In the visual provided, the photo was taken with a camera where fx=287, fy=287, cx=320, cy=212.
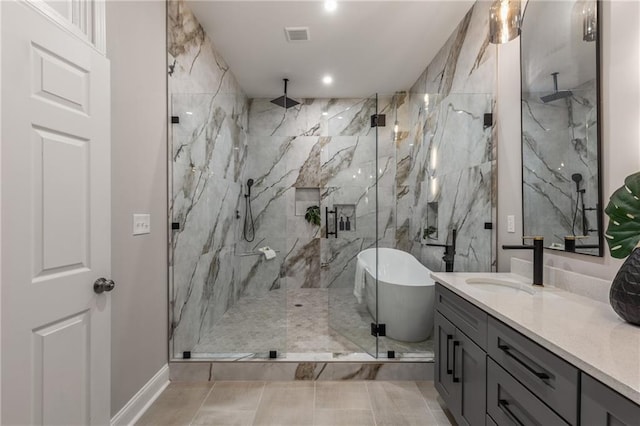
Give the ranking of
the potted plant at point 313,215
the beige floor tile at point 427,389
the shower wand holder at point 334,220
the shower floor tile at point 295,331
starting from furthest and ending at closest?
the potted plant at point 313,215
the shower wand holder at point 334,220
the shower floor tile at point 295,331
the beige floor tile at point 427,389

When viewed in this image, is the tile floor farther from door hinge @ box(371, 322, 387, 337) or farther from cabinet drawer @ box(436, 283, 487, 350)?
cabinet drawer @ box(436, 283, 487, 350)

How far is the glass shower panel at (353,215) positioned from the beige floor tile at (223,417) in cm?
101

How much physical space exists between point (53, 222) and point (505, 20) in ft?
8.16

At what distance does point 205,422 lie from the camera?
1.83m

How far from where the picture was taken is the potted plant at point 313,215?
341 centimetres

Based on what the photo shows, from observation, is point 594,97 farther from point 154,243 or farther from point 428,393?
point 154,243

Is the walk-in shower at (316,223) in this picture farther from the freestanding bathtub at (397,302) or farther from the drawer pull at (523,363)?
the drawer pull at (523,363)

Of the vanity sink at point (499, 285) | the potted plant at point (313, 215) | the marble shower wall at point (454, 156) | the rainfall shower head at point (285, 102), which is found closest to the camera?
the vanity sink at point (499, 285)

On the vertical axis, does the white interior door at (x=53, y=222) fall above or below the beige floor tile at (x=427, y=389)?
above

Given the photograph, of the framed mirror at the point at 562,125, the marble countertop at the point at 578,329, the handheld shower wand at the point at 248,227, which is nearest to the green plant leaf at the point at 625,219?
the marble countertop at the point at 578,329

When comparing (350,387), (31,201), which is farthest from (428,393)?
(31,201)

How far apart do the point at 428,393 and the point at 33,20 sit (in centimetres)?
301

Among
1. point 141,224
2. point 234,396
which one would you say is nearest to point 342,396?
point 234,396

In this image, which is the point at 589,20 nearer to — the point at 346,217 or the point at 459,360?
the point at 459,360
